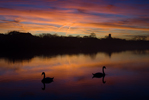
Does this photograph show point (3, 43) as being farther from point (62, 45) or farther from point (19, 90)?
point (19, 90)

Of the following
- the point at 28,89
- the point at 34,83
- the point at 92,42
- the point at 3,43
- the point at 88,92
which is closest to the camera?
the point at 88,92

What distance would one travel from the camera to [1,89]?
14.2 metres

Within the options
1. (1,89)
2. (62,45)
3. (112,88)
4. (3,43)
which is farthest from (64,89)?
(62,45)

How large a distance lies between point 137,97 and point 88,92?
4071 mm

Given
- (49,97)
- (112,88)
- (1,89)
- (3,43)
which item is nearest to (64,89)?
(49,97)

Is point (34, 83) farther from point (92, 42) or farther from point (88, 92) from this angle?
point (92, 42)

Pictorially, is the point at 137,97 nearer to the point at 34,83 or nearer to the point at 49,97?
the point at 49,97

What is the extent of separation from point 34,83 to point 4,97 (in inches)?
170

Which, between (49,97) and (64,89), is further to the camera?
(64,89)

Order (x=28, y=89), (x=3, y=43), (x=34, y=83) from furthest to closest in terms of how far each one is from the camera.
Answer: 1. (x=3, y=43)
2. (x=34, y=83)
3. (x=28, y=89)

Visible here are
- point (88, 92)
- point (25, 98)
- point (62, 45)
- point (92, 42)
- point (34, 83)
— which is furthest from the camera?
point (92, 42)

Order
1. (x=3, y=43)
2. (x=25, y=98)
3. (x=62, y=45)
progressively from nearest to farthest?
(x=25, y=98) → (x=3, y=43) → (x=62, y=45)

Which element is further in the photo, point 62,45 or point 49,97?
point 62,45

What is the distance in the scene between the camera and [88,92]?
43.8 feet
